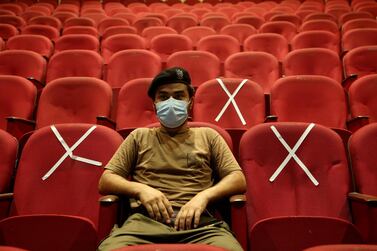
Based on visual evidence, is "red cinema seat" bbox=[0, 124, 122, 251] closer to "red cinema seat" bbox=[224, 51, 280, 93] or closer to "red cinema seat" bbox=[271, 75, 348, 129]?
"red cinema seat" bbox=[271, 75, 348, 129]

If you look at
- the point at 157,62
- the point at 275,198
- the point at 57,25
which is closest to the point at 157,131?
the point at 275,198

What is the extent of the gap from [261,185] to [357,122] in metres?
0.26

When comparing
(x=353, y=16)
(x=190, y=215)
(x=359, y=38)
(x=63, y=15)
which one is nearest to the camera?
(x=190, y=215)

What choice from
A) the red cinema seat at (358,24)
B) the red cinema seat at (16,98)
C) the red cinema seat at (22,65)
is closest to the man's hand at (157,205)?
the red cinema seat at (16,98)

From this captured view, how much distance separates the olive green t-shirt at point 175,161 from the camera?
458mm

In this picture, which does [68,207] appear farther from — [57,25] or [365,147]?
[57,25]

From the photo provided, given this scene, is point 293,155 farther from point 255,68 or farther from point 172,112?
point 255,68

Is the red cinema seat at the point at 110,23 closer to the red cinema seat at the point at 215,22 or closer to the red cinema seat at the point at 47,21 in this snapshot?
the red cinema seat at the point at 47,21

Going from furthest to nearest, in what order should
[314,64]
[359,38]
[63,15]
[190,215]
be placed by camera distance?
1. [63,15]
2. [359,38]
3. [314,64]
4. [190,215]

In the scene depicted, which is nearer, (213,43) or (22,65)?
(22,65)

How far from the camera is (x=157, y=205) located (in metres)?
0.41

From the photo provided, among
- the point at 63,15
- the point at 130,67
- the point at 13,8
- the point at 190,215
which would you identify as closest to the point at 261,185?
the point at 190,215

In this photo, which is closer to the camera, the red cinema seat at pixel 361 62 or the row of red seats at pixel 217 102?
the row of red seats at pixel 217 102

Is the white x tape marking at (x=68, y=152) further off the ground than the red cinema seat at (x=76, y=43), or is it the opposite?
the red cinema seat at (x=76, y=43)
